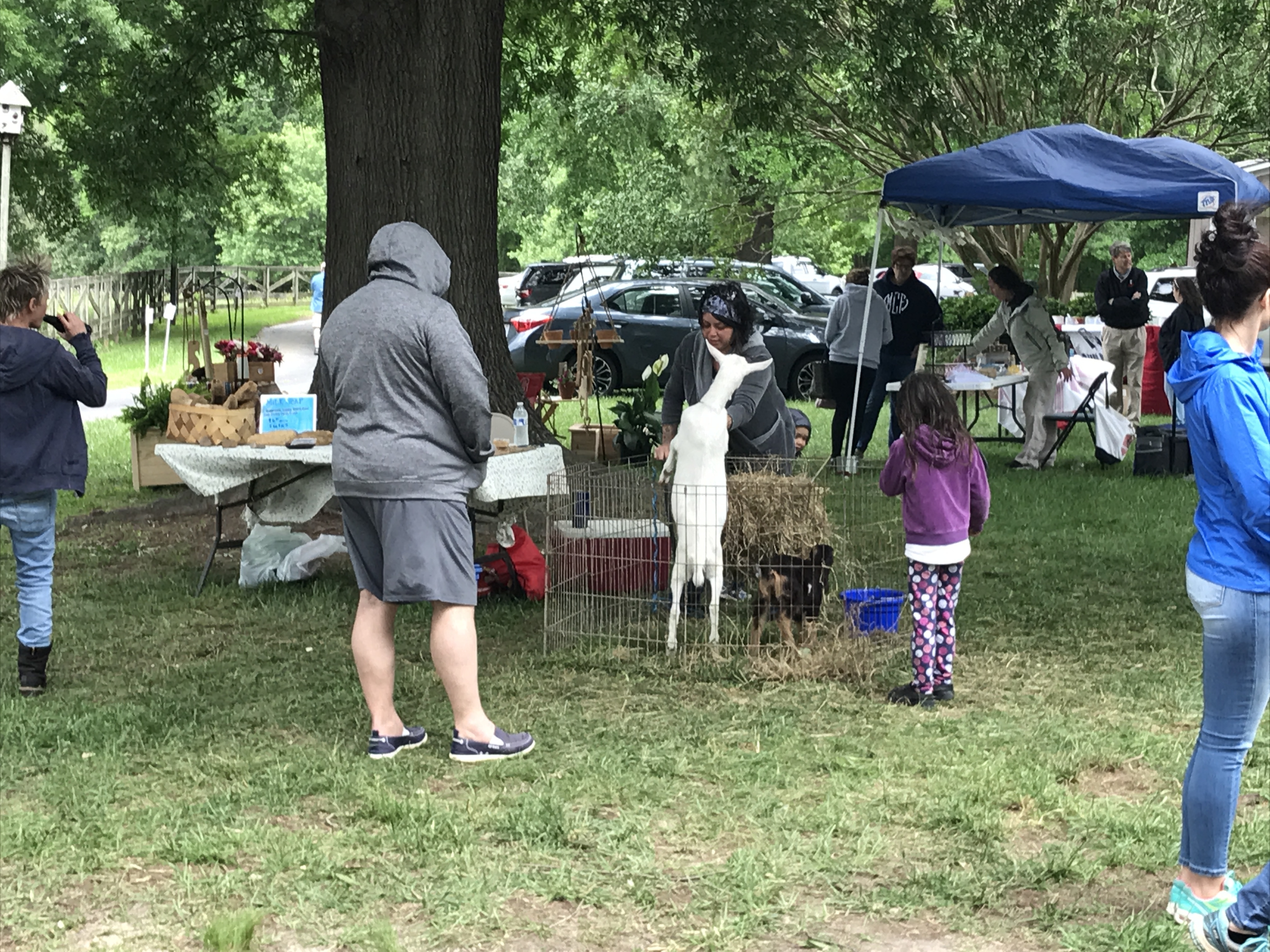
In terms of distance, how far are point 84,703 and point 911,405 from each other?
341 centimetres

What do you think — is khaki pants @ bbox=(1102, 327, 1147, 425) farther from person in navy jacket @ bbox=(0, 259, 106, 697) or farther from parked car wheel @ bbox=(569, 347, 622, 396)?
person in navy jacket @ bbox=(0, 259, 106, 697)

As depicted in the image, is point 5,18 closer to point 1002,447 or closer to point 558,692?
point 1002,447

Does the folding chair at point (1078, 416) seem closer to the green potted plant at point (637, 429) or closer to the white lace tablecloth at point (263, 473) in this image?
the green potted plant at point (637, 429)

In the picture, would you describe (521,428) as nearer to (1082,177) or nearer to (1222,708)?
(1082,177)

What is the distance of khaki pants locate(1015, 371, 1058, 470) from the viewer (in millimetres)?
12539

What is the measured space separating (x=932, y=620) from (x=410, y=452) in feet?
7.12

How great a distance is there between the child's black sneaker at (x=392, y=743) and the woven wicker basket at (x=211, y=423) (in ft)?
10.4

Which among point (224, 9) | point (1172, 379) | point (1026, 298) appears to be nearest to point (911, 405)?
point (1172, 379)

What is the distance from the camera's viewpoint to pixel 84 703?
5.92 m

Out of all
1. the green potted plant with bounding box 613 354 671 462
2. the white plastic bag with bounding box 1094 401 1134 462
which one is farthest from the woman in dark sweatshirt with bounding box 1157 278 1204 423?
the green potted plant with bounding box 613 354 671 462

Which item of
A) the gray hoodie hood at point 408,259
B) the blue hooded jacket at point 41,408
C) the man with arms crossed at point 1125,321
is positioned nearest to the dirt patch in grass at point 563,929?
the gray hoodie hood at point 408,259

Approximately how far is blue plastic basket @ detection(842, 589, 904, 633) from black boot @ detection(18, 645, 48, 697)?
334 cm

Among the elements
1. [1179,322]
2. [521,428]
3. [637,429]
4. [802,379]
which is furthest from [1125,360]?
[521,428]

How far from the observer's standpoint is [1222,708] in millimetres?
3436
